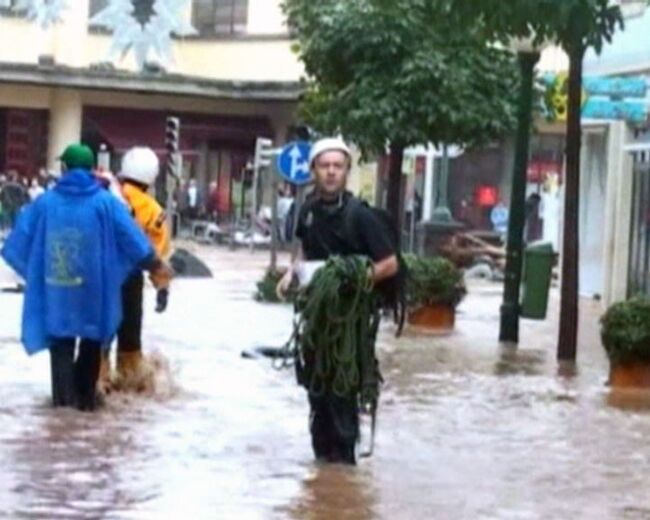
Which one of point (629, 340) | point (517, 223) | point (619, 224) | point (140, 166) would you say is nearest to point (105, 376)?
point (140, 166)

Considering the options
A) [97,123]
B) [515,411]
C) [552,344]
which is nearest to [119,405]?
[515,411]

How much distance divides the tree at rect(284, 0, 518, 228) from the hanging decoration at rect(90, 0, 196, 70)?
30381 mm

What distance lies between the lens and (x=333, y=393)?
11195 millimetres

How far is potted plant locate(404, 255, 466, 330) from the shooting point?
77.3 ft

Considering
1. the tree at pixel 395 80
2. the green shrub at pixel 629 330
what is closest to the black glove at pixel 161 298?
the green shrub at pixel 629 330

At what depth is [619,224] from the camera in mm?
30641

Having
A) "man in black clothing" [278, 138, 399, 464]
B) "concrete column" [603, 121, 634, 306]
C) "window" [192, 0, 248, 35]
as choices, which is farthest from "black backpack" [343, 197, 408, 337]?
"window" [192, 0, 248, 35]

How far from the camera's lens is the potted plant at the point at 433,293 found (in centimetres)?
2355

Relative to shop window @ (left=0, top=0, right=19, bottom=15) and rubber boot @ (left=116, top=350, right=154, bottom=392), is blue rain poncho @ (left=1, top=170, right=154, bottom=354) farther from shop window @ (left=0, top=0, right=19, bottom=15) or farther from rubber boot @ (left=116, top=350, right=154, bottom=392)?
shop window @ (left=0, top=0, right=19, bottom=15)

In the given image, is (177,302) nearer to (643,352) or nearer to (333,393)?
(643,352)

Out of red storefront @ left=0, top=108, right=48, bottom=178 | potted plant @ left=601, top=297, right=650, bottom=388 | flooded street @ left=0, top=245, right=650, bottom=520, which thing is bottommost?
flooded street @ left=0, top=245, right=650, bottom=520

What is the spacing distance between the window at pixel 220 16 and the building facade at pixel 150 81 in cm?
3

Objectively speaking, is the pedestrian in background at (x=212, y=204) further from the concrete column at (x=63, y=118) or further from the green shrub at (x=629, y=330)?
the green shrub at (x=629, y=330)

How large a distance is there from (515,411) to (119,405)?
9.03 feet
